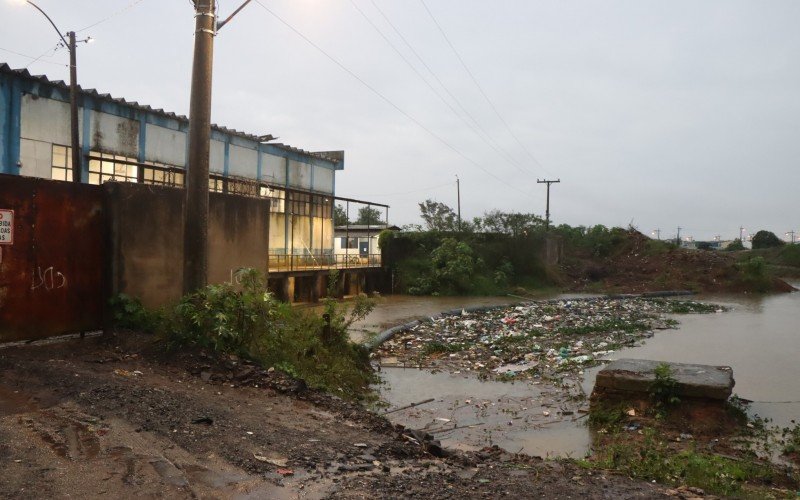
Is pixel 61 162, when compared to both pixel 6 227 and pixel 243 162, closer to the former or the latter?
pixel 243 162

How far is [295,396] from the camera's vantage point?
558cm

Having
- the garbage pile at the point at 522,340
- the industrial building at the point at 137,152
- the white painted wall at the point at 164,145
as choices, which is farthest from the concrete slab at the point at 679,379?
the white painted wall at the point at 164,145

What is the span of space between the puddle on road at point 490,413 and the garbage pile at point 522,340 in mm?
739

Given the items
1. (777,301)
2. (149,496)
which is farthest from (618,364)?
(777,301)

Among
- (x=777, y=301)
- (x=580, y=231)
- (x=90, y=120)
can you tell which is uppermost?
(x=90, y=120)

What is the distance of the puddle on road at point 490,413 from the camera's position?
5.67m

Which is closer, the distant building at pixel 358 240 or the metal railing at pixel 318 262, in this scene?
the metal railing at pixel 318 262

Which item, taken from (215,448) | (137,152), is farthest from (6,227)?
(137,152)

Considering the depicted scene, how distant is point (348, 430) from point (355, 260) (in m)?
19.7

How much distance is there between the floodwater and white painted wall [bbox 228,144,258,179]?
1361cm

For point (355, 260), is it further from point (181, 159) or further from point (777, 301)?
point (777, 301)

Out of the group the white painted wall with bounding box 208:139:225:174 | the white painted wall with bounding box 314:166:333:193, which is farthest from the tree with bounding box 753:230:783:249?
the white painted wall with bounding box 208:139:225:174

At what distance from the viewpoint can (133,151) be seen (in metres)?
20.5

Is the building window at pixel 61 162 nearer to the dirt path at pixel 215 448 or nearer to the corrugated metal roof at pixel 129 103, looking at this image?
the corrugated metal roof at pixel 129 103
